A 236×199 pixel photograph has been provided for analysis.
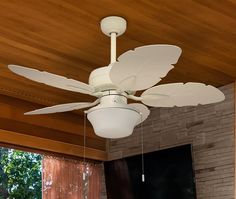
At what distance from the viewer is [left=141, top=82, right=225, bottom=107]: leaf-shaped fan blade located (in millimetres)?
2537

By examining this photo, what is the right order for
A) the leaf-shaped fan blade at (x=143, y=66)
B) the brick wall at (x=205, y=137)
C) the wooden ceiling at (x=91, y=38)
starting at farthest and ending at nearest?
the brick wall at (x=205, y=137) < the wooden ceiling at (x=91, y=38) < the leaf-shaped fan blade at (x=143, y=66)

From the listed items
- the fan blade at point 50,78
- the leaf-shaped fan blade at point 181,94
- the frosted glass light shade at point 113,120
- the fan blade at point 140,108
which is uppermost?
the fan blade at point 50,78

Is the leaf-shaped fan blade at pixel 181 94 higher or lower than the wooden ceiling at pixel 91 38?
lower

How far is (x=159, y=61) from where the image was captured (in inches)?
90.2

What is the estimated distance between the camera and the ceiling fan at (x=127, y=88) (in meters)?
2.30

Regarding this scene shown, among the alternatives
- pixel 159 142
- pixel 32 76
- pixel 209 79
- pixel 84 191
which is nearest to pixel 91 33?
pixel 32 76

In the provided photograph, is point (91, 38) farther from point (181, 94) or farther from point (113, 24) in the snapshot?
point (181, 94)

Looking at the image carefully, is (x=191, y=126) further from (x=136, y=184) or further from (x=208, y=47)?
(x=208, y=47)

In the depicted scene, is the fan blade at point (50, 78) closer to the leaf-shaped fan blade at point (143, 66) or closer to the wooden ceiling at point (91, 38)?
the leaf-shaped fan blade at point (143, 66)

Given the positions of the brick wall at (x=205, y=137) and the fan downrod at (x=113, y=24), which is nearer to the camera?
the fan downrod at (x=113, y=24)

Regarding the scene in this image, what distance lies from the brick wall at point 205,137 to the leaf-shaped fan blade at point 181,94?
3.33 feet

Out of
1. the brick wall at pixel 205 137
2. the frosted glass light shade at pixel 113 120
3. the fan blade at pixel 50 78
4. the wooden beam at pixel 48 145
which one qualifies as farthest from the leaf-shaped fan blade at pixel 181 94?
the wooden beam at pixel 48 145

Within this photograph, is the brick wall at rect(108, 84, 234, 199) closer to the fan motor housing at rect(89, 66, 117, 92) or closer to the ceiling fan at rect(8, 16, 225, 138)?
the ceiling fan at rect(8, 16, 225, 138)

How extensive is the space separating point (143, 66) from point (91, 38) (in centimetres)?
82
